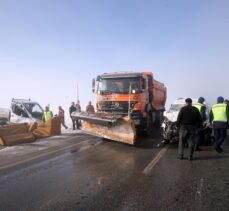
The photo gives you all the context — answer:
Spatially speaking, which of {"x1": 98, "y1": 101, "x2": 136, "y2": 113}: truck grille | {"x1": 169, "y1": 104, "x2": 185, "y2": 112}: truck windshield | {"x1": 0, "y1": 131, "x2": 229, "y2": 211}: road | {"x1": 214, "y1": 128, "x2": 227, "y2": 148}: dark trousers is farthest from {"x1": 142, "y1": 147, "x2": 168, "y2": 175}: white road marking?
{"x1": 169, "y1": 104, "x2": 185, "y2": 112}: truck windshield

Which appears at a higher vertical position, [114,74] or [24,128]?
[114,74]

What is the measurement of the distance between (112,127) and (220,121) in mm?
3859

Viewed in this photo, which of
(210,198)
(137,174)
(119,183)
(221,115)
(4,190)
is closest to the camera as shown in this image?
(210,198)

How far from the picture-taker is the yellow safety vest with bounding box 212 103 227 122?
7418mm

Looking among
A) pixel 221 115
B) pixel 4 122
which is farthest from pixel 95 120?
pixel 4 122

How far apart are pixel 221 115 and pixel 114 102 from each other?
14.5 feet

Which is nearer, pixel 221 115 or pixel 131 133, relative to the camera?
pixel 221 115

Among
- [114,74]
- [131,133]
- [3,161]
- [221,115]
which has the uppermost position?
[114,74]

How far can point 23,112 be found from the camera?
1341 cm

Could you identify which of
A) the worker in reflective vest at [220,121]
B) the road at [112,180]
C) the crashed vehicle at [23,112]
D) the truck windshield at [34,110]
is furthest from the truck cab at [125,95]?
the truck windshield at [34,110]

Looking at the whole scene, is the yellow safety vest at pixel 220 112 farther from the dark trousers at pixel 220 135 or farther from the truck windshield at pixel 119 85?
the truck windshield at pixel 119 85

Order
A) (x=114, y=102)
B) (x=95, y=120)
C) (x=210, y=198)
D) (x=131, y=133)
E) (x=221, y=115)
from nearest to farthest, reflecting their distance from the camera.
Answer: (x=210, y=198) → (x=221, y=115) → (x=131, y=133) → (x=95, y=120) → (x=114, y=102)

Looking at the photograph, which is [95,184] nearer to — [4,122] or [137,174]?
[137,174]

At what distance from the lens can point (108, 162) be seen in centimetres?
610
